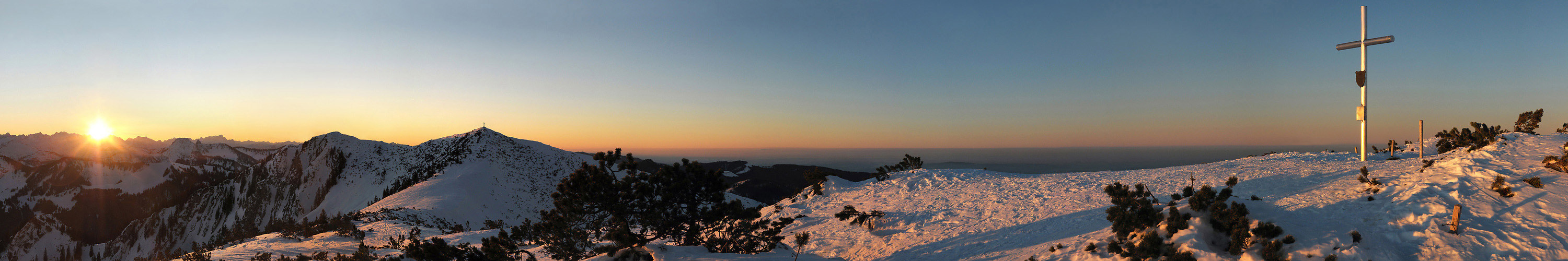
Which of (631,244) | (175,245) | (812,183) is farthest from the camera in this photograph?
(175,245)

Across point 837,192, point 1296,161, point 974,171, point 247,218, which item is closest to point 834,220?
point 837,192

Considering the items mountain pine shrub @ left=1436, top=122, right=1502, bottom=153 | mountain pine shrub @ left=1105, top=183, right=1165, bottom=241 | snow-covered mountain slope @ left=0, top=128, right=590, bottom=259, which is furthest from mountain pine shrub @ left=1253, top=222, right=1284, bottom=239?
snow-covered mountain slope @ left=0, top=128, right=590, bottom=259

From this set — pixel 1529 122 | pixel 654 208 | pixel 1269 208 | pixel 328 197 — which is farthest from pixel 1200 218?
pixel 328 197

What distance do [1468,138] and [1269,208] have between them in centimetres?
1998

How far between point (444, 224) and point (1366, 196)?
129 ft

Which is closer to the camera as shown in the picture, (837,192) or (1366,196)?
(1366,196)

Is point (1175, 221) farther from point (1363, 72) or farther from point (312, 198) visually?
point (312, 198)

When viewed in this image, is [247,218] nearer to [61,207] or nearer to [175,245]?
[175,245]

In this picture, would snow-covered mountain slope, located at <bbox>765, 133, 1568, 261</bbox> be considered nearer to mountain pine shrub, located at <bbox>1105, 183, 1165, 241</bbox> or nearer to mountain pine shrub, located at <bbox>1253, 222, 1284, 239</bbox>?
mountain pine shrub, located at <bbox>1253, 222, 1284, 239</bbox>

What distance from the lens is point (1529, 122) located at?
16953mm

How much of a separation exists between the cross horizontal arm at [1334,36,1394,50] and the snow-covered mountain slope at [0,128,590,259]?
38.4 meters

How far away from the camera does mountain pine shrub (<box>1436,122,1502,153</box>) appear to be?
16.6 metres

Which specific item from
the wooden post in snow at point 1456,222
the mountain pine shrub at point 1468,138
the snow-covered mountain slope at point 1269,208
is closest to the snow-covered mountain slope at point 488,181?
the snow-covered mountain slope at point 1269,208

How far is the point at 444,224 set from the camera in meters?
31.2
